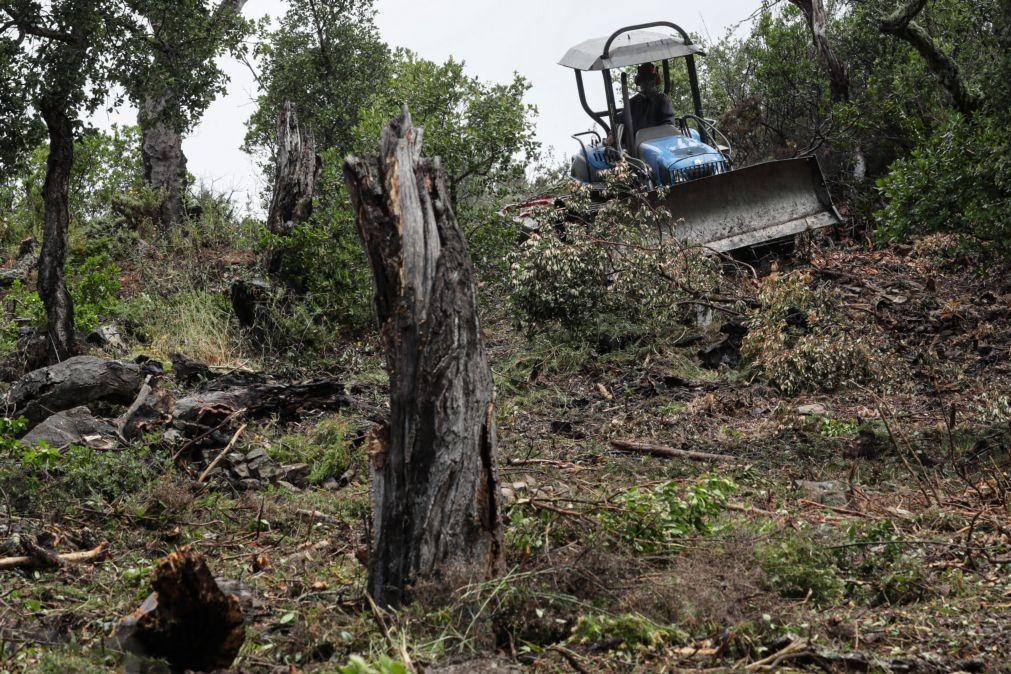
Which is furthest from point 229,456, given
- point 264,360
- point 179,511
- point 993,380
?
point 993,380

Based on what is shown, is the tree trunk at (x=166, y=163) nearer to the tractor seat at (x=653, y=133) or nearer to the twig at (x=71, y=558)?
the tractor seat at (x=653, y=133)

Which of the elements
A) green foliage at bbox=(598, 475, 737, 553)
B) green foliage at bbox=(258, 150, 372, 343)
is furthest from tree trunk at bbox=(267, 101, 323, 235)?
green foliage at bbox=(598, 475, 737, 553)

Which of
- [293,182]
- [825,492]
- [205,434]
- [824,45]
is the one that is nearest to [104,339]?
[293,182]

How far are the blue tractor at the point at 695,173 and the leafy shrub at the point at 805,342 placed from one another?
8.07 feet

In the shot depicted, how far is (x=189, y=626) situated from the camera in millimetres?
3977

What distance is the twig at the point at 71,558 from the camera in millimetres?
5188

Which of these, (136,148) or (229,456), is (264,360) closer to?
(229,456)

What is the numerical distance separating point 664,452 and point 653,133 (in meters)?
7.20

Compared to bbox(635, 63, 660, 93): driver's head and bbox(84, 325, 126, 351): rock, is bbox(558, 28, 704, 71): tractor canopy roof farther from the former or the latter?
bbox(84, 325, 126, 351): rock

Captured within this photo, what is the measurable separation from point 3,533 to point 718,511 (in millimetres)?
3960

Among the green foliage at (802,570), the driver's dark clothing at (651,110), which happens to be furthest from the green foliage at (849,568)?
the driver's dark clothing at (651,110)

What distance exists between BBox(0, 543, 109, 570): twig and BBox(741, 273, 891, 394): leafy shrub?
19.0 ft

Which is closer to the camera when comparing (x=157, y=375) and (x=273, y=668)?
(x=273, y=668)

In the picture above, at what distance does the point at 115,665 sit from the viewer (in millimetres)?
3957
